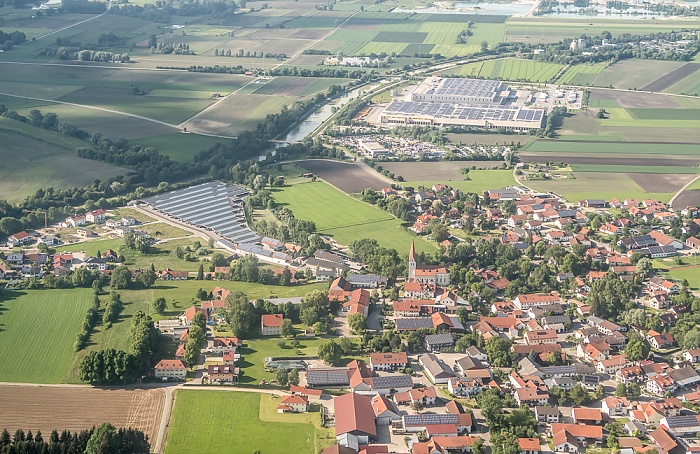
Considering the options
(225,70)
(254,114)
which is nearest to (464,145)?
(254,114)

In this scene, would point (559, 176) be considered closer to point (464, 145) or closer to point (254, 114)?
point (464, 145)

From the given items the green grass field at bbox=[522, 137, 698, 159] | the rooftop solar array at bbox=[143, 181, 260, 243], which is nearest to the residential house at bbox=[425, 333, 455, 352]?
the rooftop solar array at bbox=[143, 181, 260, 243]

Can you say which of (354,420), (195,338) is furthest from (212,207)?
(354,420)

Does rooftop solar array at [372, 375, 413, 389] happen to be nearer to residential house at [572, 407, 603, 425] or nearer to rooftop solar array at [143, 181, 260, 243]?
residential house at [572, 407, 603, 425]

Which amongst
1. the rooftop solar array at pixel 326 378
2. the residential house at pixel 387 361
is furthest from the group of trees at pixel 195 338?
the residential house at pixel 387 361

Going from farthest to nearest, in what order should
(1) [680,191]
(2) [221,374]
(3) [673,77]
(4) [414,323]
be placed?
(3) [673,77] < (1) [680,191] < (4) [414,323] < (2) [221,374]

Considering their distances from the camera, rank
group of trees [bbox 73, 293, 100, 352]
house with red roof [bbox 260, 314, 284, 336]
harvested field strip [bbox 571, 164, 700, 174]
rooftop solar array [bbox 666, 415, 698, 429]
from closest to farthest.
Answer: rooftop solar array [bbox 666, 415, 698, 429]
group of trees [bbox 73, 293, 100, 352]
house with red roof [bbox 260, 314, 284, 336]
harvested field strip [bbox 571, 164, 700, 174]

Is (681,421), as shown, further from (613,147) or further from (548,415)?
(613,147)
